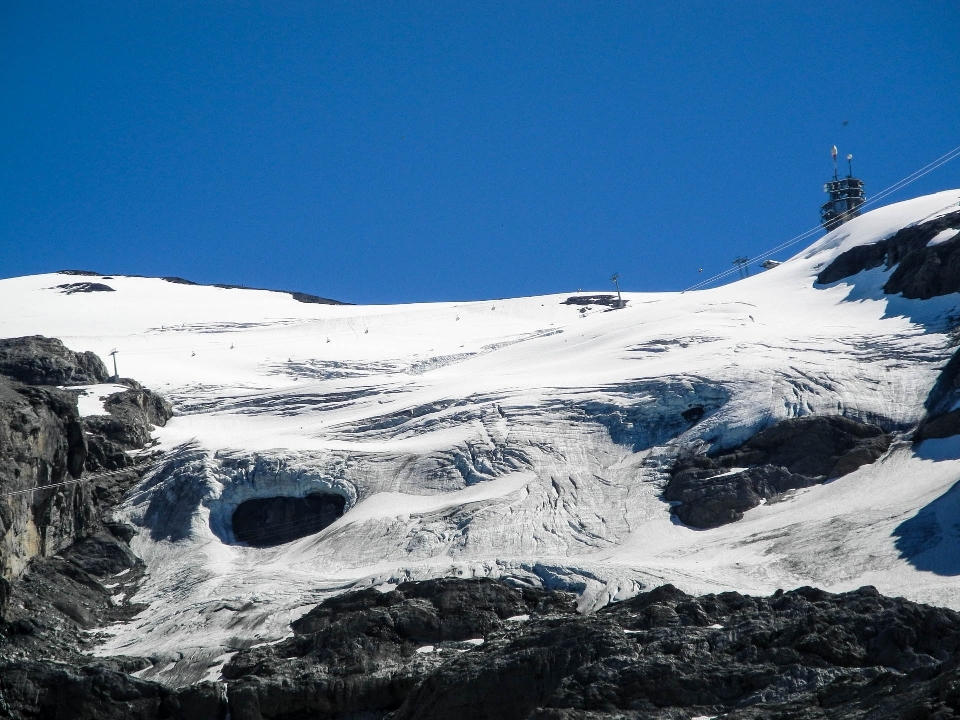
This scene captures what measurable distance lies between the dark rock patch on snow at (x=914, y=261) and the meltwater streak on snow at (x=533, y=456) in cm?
147

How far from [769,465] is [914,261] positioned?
27481 millimetres

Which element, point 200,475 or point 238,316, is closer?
point 200,475

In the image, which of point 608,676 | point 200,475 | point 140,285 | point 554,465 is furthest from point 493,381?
point 140,285

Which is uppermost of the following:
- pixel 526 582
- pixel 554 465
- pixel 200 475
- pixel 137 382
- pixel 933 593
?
pixel 137 382

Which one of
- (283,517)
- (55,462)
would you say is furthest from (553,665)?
(55,462)

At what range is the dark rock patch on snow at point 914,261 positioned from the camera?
212 ft

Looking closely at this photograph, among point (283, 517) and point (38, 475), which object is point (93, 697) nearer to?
point (38, 475)

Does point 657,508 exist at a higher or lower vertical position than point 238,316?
lower

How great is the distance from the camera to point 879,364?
5600 cm

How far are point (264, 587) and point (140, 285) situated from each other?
7508cm

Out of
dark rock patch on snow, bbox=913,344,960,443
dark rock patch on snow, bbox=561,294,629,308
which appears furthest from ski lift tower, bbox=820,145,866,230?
dark rock patch on snow, bbox=913,344,960,443

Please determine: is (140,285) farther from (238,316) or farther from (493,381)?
(493,381)

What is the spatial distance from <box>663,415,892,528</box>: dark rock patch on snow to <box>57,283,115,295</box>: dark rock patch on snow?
72.5m

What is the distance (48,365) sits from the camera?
6194 cm
